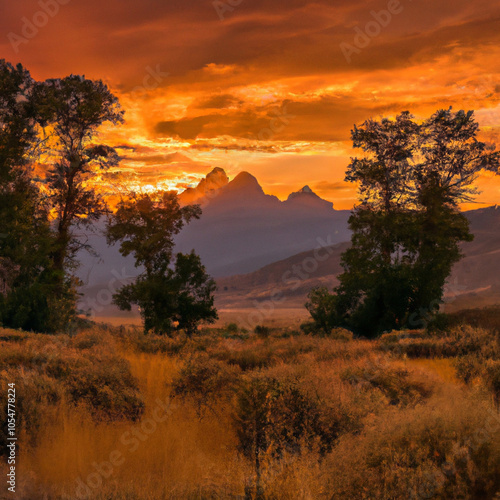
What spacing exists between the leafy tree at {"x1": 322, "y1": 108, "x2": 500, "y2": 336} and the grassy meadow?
13633 mm

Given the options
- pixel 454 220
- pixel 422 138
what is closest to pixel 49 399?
pixel 454 220

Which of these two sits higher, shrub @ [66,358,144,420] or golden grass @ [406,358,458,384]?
shrub @ [66,358,144,420]

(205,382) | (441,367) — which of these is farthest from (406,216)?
(205,382)

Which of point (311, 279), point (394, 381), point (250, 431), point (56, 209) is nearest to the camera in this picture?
point (250, 431)

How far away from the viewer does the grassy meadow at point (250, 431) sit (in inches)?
186

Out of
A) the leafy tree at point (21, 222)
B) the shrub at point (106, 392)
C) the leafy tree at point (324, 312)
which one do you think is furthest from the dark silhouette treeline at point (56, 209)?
the shrub at point (106, 392)

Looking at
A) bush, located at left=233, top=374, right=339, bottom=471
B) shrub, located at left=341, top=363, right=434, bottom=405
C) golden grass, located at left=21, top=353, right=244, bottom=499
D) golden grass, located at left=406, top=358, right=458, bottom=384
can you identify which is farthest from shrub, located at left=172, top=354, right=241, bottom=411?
golden grass, located at left=406, top=358, right=458, bottom=384

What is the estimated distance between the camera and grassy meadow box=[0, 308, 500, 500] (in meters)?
4.73

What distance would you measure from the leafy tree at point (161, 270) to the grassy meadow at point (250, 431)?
13715 mm

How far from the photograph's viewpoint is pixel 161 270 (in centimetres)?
2492

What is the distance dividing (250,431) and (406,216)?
981 inches

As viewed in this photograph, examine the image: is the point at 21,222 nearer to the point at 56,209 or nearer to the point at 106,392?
the point at 56,209

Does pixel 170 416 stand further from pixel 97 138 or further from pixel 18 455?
pixel 97 138

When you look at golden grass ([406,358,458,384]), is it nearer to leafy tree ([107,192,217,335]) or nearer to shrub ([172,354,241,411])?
shrub ([172,354,241,411])
